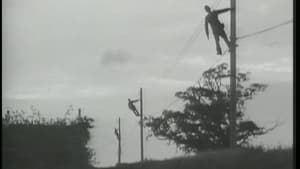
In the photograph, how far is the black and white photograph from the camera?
79 centimetres

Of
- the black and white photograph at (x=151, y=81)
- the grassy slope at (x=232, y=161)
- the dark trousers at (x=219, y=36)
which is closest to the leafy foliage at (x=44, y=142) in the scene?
the black and white photograph at (x=151, y=81)

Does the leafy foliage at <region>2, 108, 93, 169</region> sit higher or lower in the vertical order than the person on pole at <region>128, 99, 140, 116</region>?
lower

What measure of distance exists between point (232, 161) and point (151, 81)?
0.25 metres

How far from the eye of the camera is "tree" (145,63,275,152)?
0.81 meters

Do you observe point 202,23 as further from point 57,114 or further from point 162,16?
point 57,114

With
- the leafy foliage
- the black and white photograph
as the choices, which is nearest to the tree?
the black and white photograph

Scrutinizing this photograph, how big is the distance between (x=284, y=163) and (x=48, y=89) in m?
0.54

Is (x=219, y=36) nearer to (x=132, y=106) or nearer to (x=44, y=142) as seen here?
(x=132, y=106)

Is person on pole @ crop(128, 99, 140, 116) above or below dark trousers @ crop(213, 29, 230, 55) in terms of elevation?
below

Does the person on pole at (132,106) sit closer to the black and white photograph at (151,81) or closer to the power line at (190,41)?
the black and white photograph at (151,81)

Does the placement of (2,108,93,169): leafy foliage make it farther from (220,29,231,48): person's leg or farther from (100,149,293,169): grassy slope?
(220,29,231,48): person's leg

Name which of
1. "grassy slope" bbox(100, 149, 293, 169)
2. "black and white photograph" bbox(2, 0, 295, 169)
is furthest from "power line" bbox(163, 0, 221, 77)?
"grassy slope" bbox(100, 149, 293, 169)

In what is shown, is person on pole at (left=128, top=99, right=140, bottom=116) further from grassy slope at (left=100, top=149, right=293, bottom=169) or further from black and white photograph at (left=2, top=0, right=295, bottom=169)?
grassy slope at (left=100, top=149, right=293, bottom=169)

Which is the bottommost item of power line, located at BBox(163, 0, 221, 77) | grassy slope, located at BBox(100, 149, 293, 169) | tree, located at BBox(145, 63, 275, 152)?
grassy slope, located at BBox(100, 149, 293, 169)
